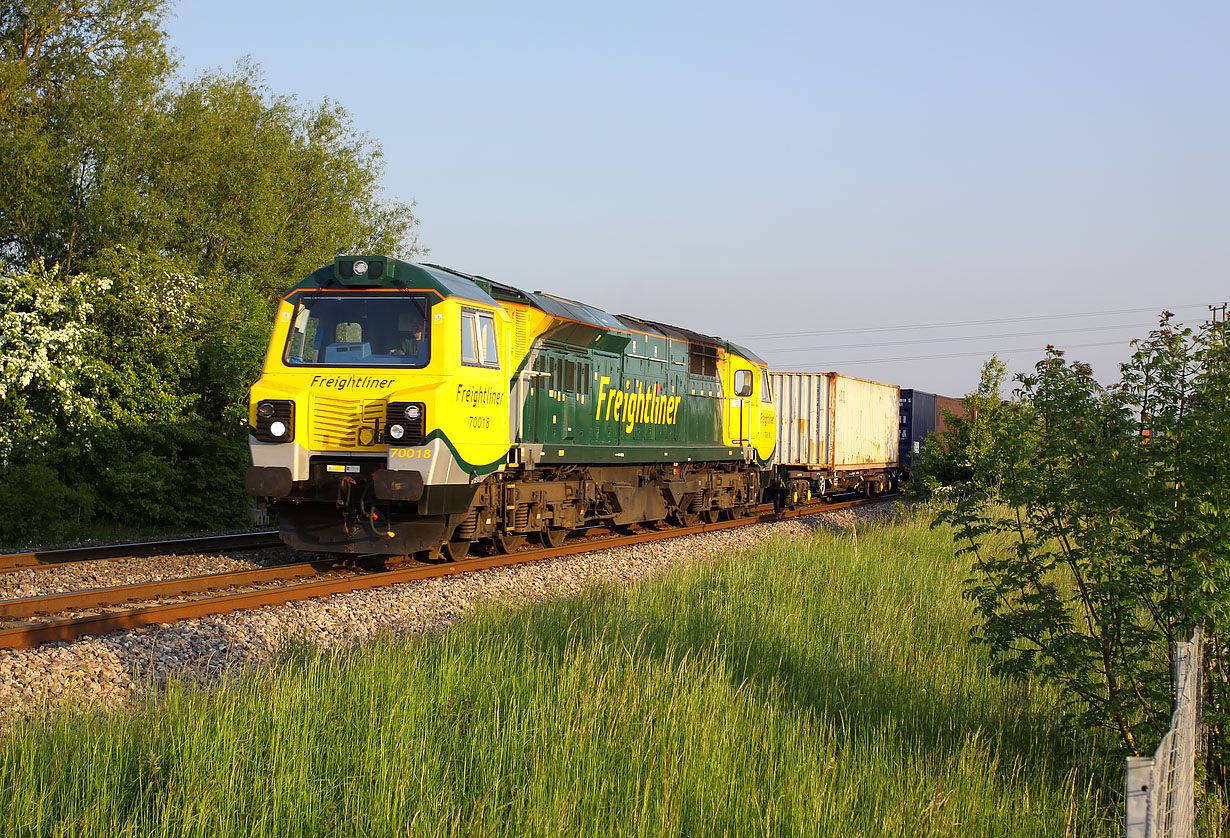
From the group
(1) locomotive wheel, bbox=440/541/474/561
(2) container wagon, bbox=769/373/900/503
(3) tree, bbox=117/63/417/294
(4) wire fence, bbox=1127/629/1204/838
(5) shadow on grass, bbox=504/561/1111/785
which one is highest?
(3) tree, bbox=117/63/417/294

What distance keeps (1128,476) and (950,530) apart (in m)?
13.5

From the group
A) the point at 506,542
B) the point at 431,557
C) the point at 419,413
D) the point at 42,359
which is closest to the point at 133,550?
the point at 431,557

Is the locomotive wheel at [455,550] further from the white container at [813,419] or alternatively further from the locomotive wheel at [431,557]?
the white container at [813,419]

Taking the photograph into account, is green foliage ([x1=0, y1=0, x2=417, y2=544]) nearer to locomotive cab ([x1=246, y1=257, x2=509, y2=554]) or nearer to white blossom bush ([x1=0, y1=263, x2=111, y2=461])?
white blossom bush ([x1=0, y1=263, x2=111, y2=461])

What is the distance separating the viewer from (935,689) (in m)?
7.22

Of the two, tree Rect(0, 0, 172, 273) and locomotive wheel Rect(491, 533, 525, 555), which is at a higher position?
tree Rect(0, 0, 172, 273)

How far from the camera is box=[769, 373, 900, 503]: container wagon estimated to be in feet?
83.1

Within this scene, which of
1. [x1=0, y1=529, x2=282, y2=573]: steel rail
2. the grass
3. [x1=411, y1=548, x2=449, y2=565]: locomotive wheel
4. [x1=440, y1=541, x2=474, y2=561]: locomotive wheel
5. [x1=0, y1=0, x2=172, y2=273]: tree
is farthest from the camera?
[x1=0, y1=0, x2=172, y2=273]: tree

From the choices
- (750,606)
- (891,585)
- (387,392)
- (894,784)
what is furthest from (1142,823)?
→ (387,392)

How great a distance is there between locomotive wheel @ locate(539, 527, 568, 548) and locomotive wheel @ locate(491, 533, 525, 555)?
61 centimetres

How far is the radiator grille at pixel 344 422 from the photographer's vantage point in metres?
11.3

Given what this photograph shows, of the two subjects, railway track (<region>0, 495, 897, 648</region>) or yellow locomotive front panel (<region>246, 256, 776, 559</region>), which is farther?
yellow locomotive front panel (<region>246, 256, 776, 559</region>)

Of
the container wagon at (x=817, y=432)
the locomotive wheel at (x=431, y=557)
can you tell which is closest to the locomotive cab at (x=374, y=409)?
the locomotive wheel at (x=431, y=557)

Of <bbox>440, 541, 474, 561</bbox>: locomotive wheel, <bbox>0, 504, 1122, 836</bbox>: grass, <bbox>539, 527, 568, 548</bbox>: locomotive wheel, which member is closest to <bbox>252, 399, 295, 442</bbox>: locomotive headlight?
<bbox>440, 541, 474, 561</bbox>: locomotive wheel
